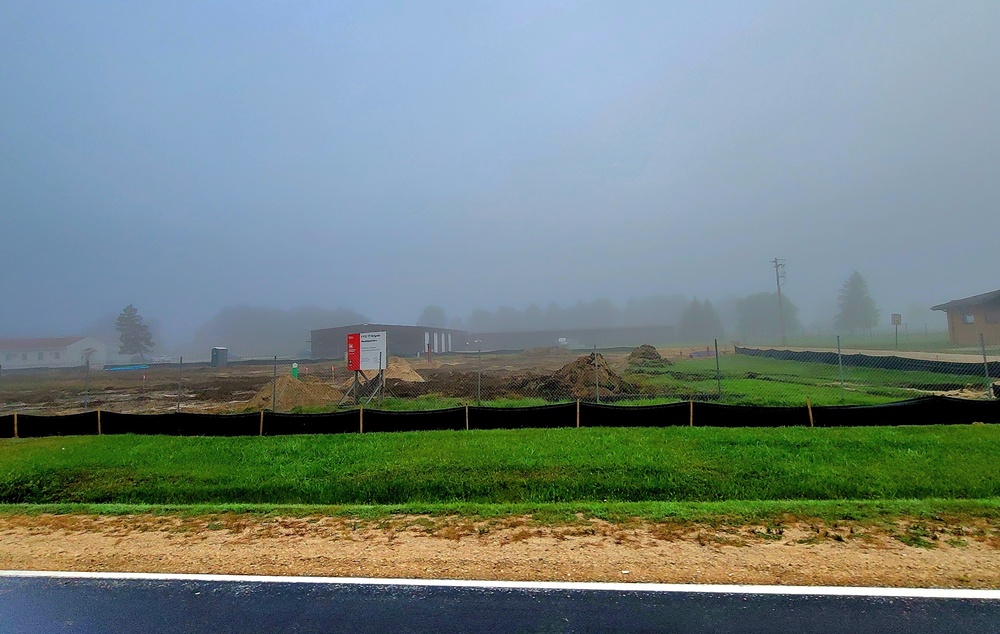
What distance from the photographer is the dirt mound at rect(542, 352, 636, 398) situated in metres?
19.2

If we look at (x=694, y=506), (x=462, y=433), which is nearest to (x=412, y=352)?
(x=462, y=433)

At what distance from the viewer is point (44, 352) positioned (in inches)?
2864

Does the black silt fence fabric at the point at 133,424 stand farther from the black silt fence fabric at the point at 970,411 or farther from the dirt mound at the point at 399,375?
the black silt fence fabric at the point at 970,411

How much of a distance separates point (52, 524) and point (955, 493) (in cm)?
1182

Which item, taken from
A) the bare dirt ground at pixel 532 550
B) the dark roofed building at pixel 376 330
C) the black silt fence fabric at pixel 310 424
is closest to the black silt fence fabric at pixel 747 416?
the bare dirt ground at pixel 532 550

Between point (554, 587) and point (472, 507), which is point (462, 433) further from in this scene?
point (554, 587)

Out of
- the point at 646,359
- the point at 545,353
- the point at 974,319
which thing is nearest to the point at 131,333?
the point at 545,353

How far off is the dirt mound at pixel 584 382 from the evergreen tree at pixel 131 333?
375ft

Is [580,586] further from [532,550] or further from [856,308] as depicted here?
[856,308]

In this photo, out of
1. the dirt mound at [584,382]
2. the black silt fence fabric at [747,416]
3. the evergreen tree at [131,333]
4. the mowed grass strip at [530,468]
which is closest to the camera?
the mowed grass strip at [530,468]

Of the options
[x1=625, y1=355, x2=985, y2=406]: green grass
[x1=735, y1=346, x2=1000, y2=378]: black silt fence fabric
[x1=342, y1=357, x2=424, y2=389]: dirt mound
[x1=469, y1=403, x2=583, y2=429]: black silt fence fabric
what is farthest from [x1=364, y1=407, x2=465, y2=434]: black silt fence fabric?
[x1=342, y1=357, x2=424, y2=389]: dirt mound

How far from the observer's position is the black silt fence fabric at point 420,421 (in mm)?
11016

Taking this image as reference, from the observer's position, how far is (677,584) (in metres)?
4.27

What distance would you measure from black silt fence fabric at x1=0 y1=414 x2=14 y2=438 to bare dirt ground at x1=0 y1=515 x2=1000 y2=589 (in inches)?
298
